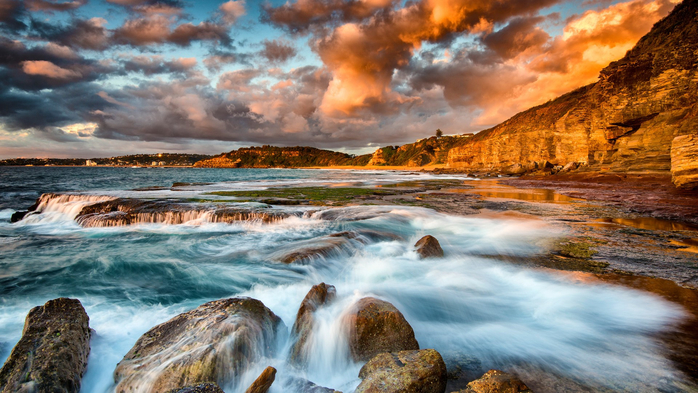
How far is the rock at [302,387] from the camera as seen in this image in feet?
9.51

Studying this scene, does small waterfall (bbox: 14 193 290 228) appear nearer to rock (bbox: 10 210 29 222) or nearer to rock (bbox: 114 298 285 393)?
rock (bbox: 10 210 29 222)

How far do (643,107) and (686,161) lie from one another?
12761mm

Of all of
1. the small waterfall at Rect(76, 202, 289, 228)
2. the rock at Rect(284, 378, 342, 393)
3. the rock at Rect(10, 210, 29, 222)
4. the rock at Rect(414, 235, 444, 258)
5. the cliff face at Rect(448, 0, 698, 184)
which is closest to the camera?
the rock at Rect(284, 378, 342, 393)

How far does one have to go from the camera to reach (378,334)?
3461mm

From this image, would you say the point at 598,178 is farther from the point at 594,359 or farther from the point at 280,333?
the point at 280,333

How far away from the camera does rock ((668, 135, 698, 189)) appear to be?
38.8 feet

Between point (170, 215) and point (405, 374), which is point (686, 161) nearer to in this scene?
point (405, 374)

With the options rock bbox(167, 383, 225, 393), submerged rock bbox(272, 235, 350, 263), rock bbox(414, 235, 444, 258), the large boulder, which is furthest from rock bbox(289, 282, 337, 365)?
the large boulder

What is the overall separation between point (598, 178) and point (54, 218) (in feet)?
113

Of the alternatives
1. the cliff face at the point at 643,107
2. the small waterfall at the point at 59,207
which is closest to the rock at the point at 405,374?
the small waterfall at the point at 59,207

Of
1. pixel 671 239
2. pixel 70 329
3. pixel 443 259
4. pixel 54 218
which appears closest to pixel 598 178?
pixel 671 239

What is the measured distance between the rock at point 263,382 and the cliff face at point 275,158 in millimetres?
160345

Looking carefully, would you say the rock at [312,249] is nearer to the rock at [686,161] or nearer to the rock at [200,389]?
the rock at [200,389]

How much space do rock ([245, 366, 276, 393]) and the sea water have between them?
24cm
